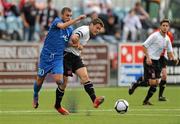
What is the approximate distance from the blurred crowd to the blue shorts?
12311 mm

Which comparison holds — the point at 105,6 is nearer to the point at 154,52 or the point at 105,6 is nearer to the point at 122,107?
the point at 154,52

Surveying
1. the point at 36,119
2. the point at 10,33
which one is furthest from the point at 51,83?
the point at 36,119

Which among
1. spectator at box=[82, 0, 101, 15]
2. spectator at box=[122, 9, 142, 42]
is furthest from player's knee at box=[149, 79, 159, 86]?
spectator at box=[82, 0, 101, 15]

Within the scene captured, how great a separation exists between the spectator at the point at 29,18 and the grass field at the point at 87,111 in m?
6.29

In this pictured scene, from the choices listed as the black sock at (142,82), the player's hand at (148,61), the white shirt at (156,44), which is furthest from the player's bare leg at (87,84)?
the black sock at (142,82)

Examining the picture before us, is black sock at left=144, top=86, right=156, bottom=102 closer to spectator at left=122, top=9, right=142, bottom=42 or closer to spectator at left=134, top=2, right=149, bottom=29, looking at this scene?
spectator at left=122, top=9, right=142, bottom=42

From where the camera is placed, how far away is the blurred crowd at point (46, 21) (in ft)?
99.8

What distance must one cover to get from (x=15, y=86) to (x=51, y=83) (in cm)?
120

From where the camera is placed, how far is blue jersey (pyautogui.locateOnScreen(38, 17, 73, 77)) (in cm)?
1702

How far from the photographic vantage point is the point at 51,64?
677 inches

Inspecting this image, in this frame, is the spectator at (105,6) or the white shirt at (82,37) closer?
the white shirt at (82,37)

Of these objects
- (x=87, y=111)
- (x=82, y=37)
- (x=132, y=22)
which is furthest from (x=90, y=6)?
(x=82, y=37)

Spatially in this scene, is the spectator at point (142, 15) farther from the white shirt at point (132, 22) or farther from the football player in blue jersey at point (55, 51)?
the football player in blue jersey at point (55, 51)

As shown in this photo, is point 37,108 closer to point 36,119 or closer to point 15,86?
point 36,119
